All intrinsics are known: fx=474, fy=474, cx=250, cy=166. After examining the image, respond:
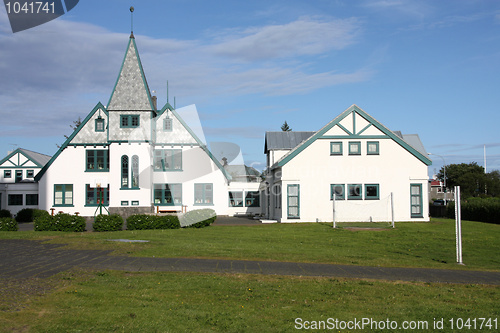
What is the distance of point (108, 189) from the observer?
4025cm

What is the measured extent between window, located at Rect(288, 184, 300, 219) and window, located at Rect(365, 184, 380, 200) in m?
4.74

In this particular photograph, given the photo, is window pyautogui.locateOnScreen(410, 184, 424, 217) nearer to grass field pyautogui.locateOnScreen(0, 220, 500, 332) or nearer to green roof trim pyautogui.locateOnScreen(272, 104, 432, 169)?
green roof trim pyautogui.locateOnScreen(272, 104, 432, 169)

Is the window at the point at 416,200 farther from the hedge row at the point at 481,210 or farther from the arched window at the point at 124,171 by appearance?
the arched window at the point at 124,171

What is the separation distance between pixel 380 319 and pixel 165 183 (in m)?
34.6

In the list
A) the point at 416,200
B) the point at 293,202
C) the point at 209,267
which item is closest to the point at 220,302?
the point at 209,267

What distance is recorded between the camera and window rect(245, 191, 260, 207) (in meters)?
43.1

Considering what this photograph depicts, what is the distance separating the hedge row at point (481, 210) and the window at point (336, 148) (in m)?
12.3

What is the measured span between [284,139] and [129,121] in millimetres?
12989

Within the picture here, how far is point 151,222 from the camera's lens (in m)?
25.7

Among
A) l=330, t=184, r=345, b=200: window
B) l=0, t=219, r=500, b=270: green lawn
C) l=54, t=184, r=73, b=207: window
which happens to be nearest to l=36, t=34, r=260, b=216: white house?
l=54, t=184, r=73, b=207: window

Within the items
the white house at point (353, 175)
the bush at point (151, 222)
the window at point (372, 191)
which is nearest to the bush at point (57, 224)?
the bush at point (151, 222)

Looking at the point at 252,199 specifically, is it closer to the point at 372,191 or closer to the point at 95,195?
the point at 372,191

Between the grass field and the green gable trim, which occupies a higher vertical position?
the green gable trim

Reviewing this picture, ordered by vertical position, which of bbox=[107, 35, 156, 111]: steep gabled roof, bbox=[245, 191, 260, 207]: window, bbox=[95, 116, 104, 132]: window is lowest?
bbox=[245, 191, 260, 207]: window
